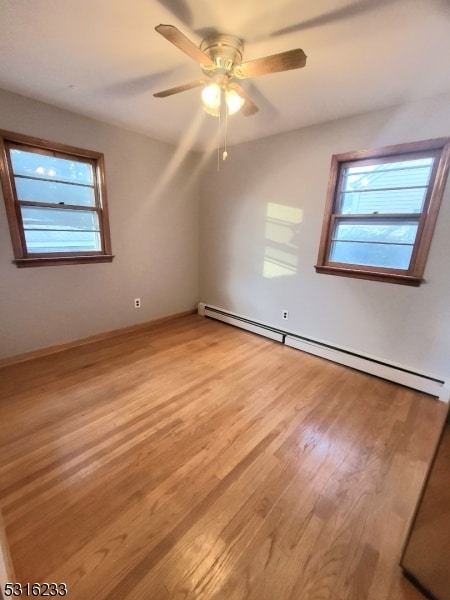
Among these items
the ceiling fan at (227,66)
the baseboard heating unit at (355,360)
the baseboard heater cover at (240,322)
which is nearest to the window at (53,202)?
the ceiling fan at (227,66)

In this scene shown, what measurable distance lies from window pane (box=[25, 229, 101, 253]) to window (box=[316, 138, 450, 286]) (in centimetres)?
265

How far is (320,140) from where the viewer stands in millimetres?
2602

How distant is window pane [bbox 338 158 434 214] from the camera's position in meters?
2.18

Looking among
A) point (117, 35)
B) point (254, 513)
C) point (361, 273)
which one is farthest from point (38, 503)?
point (361, 273)

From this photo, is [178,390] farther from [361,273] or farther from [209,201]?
[209,201]

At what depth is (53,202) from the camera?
2.59m

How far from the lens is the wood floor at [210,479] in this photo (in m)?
1.01

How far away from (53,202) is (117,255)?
32.7 inches

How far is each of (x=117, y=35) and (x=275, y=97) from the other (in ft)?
4.13

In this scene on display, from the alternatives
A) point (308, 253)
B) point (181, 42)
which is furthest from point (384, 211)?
point (181, 42)

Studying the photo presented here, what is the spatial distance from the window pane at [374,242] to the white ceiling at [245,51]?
3.31 feet

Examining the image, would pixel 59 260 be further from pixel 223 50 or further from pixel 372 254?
pixel 372 254

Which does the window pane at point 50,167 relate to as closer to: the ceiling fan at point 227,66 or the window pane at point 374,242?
the ceiling fan at point 227,66

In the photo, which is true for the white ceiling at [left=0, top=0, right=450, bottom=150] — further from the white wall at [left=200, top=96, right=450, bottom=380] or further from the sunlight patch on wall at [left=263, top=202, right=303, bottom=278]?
the sunlight patch on wall at [left=263, top=202, right=303, bottom=278]
